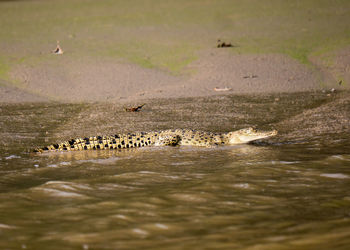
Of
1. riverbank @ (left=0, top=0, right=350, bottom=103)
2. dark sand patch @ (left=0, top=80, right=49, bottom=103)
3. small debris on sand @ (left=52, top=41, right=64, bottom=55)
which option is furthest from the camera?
small debris on sand @ (left=52, top=41, right=64, bottom=55)

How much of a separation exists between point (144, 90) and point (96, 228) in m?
7.60

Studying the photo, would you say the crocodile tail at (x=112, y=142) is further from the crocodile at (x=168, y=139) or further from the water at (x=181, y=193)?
the water at (x=181, y=193)

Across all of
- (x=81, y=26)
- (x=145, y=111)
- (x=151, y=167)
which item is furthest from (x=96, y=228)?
→ (x=81, y=26)

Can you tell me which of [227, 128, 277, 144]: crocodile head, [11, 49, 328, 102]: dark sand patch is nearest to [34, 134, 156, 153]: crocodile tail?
[227, 128, 277, 144]: crocodile head

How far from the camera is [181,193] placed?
10.7ft

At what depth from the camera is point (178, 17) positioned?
1544 cm

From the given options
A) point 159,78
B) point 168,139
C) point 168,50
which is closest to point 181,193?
point 168,139

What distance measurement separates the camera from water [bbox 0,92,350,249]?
2.39 meters

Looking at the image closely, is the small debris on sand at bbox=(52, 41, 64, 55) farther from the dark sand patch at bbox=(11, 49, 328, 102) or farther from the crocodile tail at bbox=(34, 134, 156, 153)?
the crocodile tail at bbox=(34, 134, 156, 153)

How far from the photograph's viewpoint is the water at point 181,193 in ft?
7.83

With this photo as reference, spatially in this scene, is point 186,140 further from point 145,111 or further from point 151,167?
point 145,111

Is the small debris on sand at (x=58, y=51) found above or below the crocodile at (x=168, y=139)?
above

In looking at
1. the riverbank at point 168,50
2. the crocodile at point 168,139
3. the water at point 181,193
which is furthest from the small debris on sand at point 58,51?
the crocodile at point 168,139

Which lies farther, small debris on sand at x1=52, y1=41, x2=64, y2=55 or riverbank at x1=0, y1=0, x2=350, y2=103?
small debris on sand at x1=52, y1=41, x2=64, y2=55
